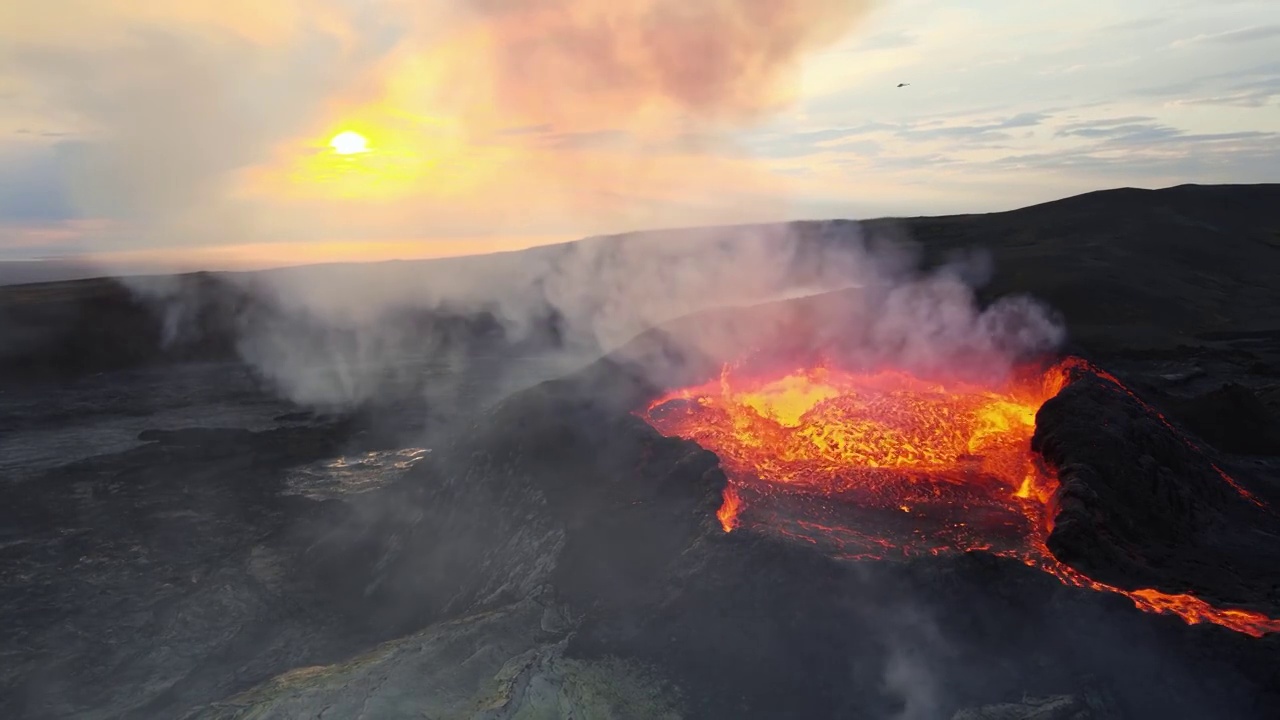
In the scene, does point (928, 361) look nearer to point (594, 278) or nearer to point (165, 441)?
point (165, 441)

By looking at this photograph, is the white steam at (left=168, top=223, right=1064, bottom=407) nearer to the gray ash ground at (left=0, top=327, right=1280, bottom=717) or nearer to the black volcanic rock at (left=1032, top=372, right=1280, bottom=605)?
the black volcanic rock at (left=1032, top=372, right=1280, bottom=605)

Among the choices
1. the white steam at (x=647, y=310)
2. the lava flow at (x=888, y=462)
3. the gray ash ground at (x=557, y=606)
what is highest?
the white steam at (x=647, y=310)

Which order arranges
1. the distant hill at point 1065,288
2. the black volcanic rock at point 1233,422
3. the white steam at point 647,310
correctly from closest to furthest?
the white steam at point 647,310 < the black volcanic rock at point 1233,422 < the distant hill at point 1065,288

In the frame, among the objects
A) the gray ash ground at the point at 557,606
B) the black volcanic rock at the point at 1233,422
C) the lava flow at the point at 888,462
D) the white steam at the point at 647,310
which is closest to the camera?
the gray ash ground at the point at 557,606

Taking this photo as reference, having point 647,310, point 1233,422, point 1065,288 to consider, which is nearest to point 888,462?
point 1233,422

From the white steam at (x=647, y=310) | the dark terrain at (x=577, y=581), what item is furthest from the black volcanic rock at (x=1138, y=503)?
the white steam at (x=647, y=310)

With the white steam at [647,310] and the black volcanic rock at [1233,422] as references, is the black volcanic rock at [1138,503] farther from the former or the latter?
the black volcanic rock at [1233,422]

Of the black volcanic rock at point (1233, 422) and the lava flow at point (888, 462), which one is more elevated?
the lava flow at point (888, 462)
